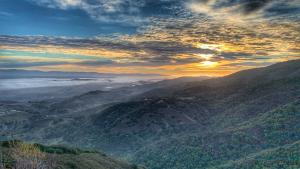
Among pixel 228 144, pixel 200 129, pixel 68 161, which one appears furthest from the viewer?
pixel 200 129

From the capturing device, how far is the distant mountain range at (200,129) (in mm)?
84000

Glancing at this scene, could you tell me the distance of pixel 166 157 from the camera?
9175 centimetres

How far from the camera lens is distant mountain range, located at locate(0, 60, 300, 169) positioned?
84.0m

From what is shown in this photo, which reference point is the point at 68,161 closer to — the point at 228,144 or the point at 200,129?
the point at 228,144

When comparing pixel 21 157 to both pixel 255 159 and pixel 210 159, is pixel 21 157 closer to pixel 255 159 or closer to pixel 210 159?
pixel 255 159

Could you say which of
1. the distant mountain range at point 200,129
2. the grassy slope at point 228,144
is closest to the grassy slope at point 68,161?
the distant mountain range at point 200,129

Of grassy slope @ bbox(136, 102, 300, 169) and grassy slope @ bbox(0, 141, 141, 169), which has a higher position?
grassy slope @ bbox(0, 141, 141, 169)

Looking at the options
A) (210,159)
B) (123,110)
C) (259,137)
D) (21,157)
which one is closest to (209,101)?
(123,110)

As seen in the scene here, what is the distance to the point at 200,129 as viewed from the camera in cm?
13188

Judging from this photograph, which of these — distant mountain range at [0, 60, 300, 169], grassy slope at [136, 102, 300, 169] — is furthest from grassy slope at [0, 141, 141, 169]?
grassy slope at [136, 102, 300, 169]

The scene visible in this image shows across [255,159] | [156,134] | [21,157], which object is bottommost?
[156,134]

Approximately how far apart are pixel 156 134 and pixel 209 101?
53.1m

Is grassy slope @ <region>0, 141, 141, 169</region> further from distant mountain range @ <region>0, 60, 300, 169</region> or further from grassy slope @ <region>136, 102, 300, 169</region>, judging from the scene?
grassy slope @ <region>136, 102, 300, 169</region>

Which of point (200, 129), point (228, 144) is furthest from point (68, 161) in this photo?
point (200, 129)
